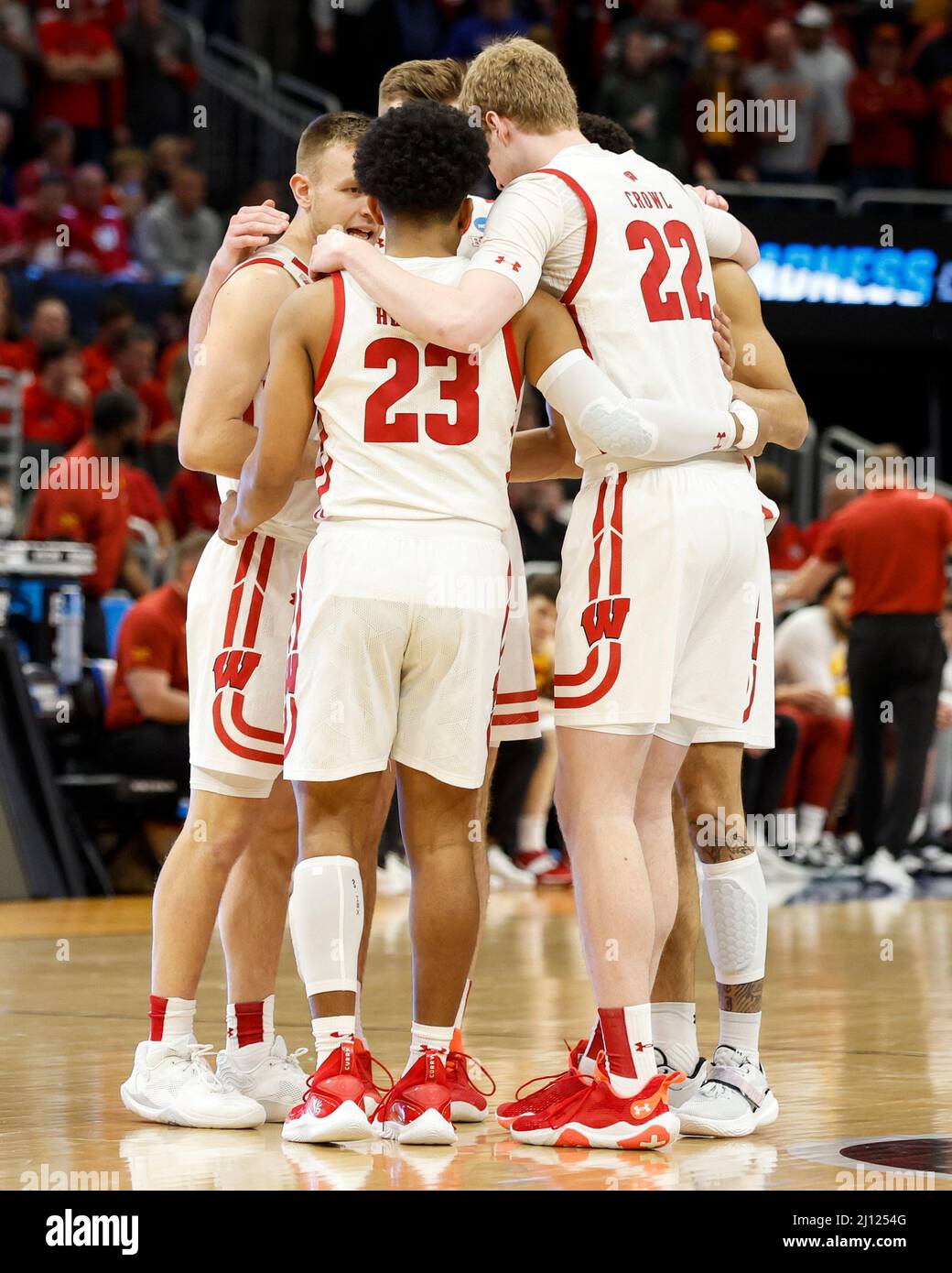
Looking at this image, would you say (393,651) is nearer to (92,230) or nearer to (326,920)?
(326,920)

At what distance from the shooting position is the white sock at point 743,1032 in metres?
4.00

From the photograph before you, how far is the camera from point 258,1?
51.8 ft

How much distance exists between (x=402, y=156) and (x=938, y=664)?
7.04 metres

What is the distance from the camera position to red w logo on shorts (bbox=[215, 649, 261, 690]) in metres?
4.11

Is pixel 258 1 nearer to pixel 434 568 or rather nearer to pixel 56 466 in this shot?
pixel 56 466

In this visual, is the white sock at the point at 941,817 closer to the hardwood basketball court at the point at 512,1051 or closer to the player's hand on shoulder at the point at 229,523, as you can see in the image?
the hardwood basketball court at the point at 512,1051

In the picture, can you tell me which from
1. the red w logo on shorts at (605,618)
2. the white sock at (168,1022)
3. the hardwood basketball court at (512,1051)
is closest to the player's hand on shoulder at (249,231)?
the red w logo on shorts at (605,618)

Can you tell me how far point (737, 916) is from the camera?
3992 millimetres

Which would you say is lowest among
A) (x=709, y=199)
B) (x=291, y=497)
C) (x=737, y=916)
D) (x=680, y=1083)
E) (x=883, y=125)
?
(x=680, y=1083)

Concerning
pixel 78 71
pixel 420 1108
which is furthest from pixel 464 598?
pixel 78 71

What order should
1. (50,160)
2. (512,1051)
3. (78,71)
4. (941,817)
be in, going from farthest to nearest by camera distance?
(78,71) < (50,160) < (941,817) < (512,1051)

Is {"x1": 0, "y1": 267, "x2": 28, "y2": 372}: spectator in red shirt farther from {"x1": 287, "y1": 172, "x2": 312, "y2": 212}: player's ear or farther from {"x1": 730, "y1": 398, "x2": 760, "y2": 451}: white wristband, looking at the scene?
{"x1": 730, "y1": 398, "x2": 760, "y2": 451}: white wristband

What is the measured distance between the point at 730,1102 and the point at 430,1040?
0.63 m

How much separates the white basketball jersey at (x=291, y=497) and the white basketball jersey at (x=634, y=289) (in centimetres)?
60
